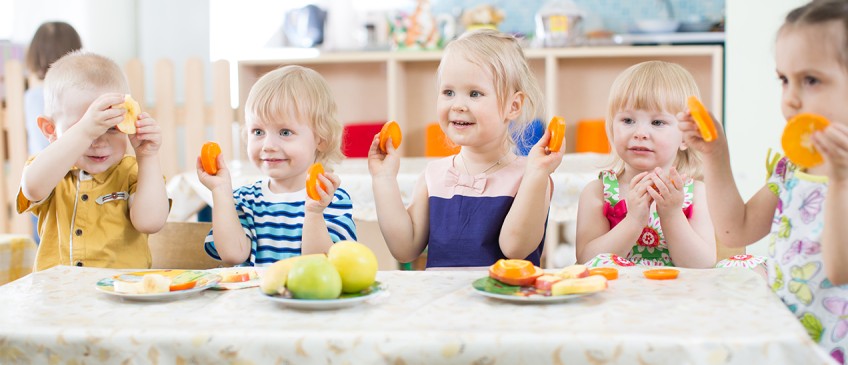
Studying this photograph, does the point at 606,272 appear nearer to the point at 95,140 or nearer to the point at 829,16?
the point at 829,16

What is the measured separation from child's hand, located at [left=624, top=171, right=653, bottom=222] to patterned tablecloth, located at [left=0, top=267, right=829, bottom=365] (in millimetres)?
367

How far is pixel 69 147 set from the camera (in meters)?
1.55

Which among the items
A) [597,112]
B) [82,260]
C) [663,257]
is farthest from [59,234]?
[597,112]

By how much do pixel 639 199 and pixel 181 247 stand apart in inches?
36.6

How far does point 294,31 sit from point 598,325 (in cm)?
A: 385

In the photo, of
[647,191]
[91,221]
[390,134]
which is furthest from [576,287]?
[91,221]

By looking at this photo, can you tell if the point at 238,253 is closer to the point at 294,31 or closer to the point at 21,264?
the point at 21,264

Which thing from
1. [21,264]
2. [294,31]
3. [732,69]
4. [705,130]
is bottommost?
[21,264]

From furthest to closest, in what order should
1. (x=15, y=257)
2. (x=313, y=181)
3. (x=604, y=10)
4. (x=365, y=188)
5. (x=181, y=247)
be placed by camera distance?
1. (x=604, y=10)
2. (x=365, y=188)
3. (x=15, y=257)
4. (x=181, y=247)
5. (x=313, y=181)

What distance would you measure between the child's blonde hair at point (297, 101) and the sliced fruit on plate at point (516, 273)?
2.32 ft

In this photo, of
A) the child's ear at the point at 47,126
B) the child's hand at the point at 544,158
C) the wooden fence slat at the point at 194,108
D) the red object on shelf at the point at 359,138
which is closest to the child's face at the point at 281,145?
the child's ear at the point at 47,126

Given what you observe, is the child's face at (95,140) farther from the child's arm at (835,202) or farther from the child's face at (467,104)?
the child's arm at (835,202)

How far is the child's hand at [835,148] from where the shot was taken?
105cm

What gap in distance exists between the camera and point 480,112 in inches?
66.4
